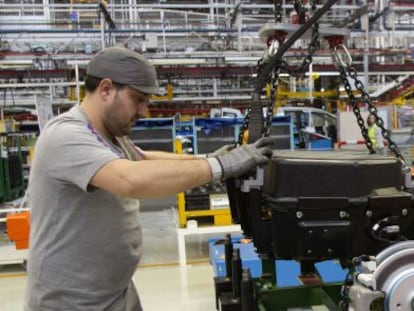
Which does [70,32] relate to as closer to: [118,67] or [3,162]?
[3,162]

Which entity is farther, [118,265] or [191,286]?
[191,286]

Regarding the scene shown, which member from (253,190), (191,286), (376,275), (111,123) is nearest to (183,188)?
(253,190)

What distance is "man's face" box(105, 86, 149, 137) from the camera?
1372 millimetres

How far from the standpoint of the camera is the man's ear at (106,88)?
135 cm

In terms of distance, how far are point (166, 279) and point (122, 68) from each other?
3.06m

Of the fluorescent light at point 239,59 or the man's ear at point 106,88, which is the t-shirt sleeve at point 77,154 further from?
the fluorescent light at point 239,59

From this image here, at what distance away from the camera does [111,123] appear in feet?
4.67

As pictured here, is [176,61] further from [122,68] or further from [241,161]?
[241,161]

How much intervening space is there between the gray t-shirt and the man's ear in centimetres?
11

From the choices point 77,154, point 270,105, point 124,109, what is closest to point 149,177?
point 77,154

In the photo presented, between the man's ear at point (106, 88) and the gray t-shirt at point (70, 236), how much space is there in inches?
4.2

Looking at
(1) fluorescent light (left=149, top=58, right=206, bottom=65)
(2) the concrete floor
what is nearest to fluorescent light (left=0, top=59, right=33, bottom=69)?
(1) fluorescent light (left=149, top=58, right=206, bottom=65)

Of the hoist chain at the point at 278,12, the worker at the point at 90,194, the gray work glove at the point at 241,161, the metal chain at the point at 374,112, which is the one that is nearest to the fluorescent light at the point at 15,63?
the worker at the point at 90,194

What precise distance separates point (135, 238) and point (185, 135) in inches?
193
